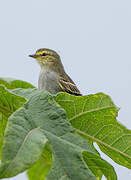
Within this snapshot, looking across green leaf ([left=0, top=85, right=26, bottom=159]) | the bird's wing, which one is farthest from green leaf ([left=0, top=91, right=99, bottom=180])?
the bird's wing

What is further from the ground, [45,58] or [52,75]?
[45,58]

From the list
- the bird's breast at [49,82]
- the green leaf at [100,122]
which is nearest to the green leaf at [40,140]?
the green leaf at [100,122]

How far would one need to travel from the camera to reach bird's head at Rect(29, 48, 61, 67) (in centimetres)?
809

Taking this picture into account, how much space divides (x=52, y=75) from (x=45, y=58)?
2.69 feet

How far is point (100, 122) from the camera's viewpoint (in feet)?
9.31

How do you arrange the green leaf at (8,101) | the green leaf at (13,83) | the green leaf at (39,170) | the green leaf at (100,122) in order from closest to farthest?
the green leaf at (8,101) → the green leaf at (100,122) → the green leaf at (39,170) → the green leaf at (13,83)

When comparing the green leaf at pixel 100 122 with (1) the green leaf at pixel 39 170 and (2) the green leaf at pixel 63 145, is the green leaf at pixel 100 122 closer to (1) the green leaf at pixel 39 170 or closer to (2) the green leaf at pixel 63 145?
(2) the green leaf at pixel 63 145

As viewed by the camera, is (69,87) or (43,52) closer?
(69,87)

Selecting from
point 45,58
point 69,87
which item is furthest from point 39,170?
point 45,58

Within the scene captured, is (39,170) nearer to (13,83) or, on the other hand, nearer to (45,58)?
(13,83)

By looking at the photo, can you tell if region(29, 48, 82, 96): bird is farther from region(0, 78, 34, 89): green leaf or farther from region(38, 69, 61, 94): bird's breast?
region(0, 78, 34, 89): green leaf

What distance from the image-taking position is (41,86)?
6.85 m

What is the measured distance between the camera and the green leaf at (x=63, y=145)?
7.12 feet

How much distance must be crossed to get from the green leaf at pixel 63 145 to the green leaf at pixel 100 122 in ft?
0.93
